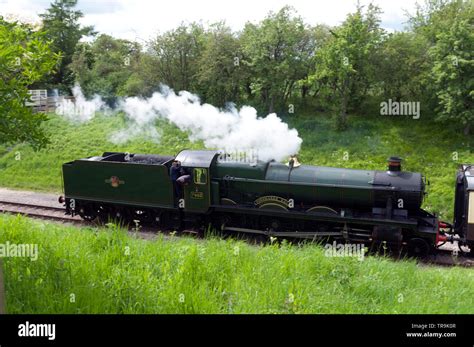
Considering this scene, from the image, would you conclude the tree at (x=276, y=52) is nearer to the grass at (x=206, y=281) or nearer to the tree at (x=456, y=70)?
the tree at (x=456, y=70)

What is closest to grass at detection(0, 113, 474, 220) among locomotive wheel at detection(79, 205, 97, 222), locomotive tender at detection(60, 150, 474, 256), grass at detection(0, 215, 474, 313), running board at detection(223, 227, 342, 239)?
locomotive tender at detection(60, 150, 474, 256)

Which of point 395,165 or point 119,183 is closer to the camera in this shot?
point 395,165

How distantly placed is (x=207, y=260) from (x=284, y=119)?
56.0 ft

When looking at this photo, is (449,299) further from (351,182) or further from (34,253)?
(34,253)

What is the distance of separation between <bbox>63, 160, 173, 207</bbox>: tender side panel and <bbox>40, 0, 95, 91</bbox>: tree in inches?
669

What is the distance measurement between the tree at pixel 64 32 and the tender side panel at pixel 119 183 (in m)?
17.0

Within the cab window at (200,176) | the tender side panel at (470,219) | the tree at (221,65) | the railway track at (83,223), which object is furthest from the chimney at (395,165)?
the tree at (221,65)

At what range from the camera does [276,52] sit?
23.7m

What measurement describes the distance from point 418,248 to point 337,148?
954cm

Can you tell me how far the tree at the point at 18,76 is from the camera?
29.1 feet

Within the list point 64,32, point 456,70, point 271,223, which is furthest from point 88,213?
point 64,32

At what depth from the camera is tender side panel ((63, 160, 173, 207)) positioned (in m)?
14.4

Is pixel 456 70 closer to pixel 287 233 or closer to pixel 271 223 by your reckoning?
pixel 271 223
